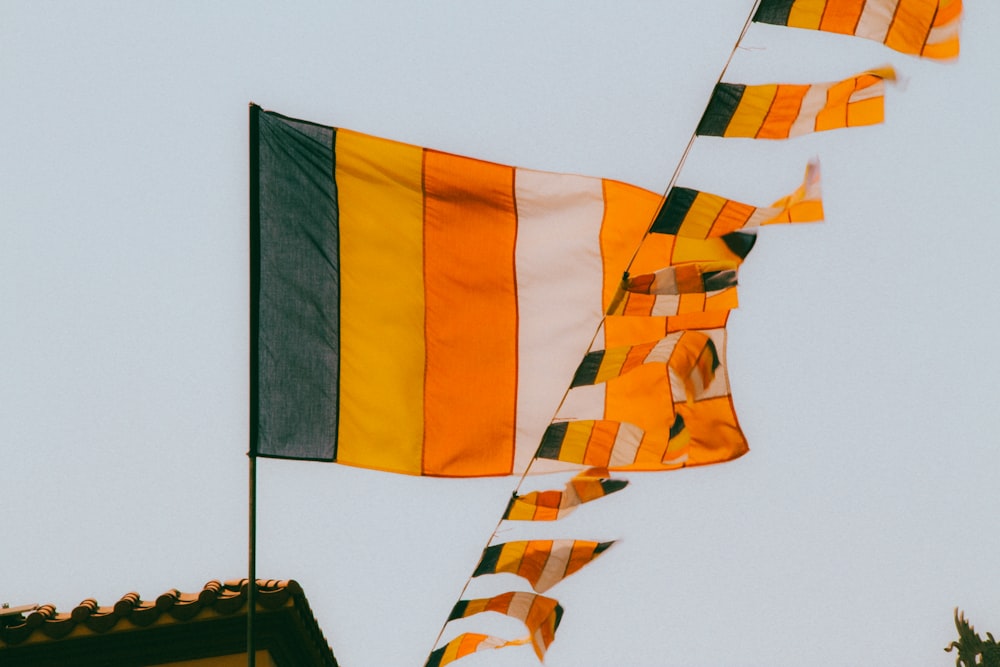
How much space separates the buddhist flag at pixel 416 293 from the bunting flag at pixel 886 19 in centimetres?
182

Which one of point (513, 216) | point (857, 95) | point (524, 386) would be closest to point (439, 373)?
point (524, 386)

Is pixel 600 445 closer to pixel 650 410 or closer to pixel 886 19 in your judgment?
pixel 650 410

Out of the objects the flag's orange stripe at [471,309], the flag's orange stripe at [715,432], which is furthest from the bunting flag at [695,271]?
the flag's orange stripe at [471,309]

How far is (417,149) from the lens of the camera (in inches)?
281

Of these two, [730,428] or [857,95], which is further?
[730,428]

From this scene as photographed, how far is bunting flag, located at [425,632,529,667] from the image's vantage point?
708 centimetres

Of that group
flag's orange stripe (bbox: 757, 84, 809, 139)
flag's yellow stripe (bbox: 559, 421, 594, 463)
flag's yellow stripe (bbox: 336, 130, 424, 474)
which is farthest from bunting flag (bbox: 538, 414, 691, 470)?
flag's orange stripe (bbox: 757, 84, 809, 139)

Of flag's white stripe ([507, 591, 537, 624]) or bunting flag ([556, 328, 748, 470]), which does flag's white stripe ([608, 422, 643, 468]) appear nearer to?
bunting flag ([556, 328, 748, 470])

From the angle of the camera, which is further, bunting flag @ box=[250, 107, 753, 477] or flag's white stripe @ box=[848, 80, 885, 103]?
bunting flag @ box=[250, 107, 753, 477]

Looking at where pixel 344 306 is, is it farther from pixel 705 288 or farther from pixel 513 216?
pixel 705 288

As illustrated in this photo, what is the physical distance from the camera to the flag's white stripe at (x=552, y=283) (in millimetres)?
7301

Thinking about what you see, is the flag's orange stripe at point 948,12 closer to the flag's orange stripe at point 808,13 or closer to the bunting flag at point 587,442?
the flag's orange stripe at point 808,13

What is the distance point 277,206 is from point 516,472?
2.30 m

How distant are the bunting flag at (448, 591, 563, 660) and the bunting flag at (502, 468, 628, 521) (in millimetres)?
622
